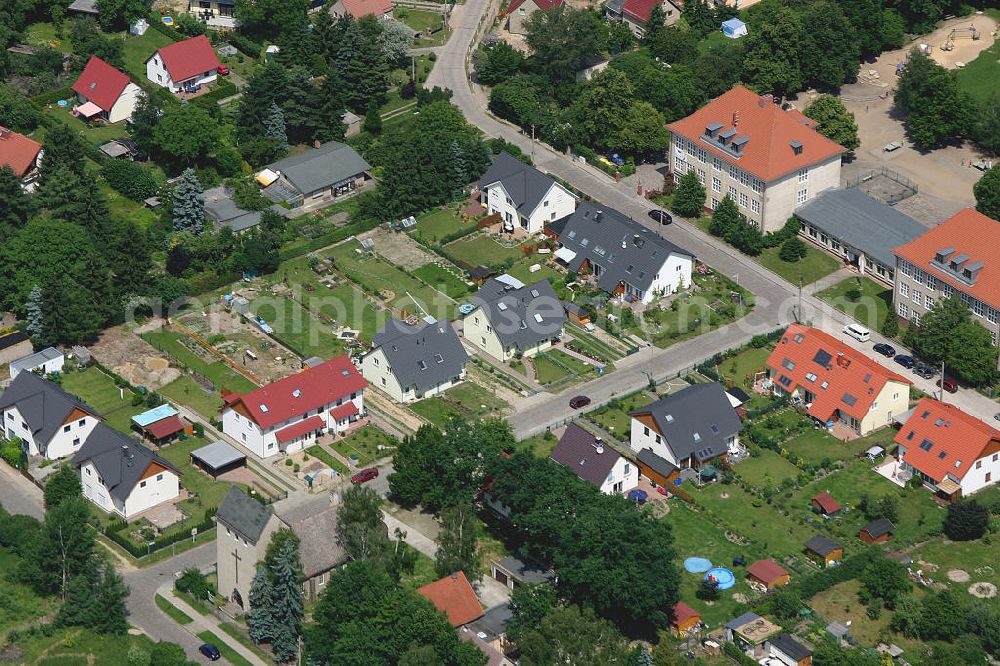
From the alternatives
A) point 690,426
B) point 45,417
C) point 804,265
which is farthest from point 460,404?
point 804,265

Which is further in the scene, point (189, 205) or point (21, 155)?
point (21, 155)

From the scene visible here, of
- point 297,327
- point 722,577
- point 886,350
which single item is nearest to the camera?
point 722,577

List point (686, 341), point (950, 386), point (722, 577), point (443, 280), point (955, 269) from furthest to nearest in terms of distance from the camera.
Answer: point (443, 280) → point (686, 341) → point (955, 269) → point (950, 386) → point (722, 577)

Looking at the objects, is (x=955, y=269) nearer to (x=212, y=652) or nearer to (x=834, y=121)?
(x=834, y=121)

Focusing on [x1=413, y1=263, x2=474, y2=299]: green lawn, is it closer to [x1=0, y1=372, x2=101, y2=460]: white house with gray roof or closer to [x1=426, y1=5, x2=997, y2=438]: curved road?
[x1=426, y1=5, x2=997, y2=438]: curved road

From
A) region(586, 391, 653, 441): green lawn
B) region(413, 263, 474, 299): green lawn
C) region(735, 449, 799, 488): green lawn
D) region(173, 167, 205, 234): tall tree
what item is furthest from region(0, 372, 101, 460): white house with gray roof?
region(735, 449, 799, 488): green lawn

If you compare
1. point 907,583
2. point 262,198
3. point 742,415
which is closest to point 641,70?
point 262,198

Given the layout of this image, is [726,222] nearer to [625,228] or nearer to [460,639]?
[625,228]

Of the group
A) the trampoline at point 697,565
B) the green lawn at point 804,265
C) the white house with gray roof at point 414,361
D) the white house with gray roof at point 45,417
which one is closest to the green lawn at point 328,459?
the white house with gray roof at point 414,361
